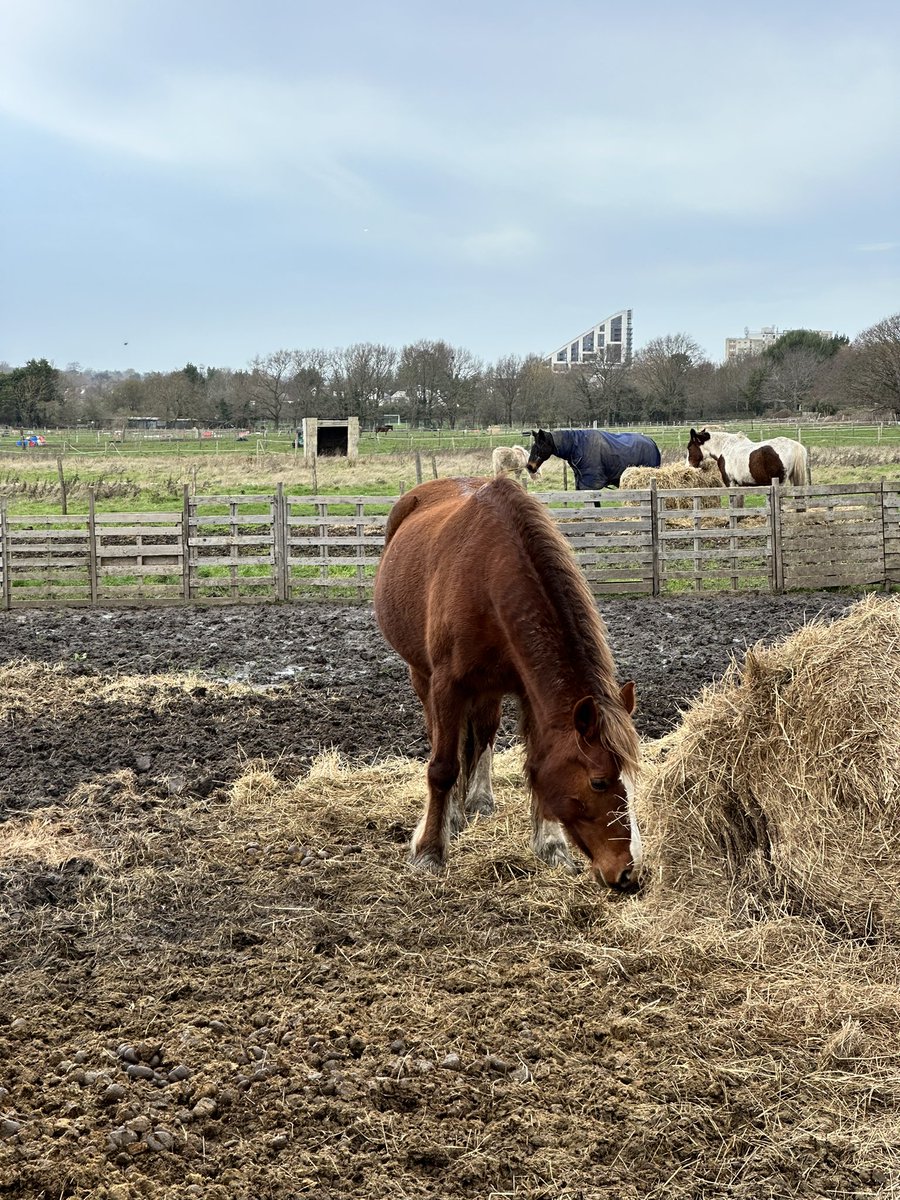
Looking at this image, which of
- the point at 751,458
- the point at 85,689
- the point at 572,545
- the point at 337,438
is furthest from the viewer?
the point at 337,438

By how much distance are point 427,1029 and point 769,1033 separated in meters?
1.07

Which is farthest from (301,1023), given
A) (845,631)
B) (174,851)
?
(845,631)

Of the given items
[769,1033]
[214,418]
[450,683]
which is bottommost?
[769,1033]

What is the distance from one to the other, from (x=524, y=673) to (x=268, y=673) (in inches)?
196

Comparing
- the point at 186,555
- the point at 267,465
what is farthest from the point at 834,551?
the point at 267,465

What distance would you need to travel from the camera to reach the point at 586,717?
11.4 ft

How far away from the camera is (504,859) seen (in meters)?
4.49

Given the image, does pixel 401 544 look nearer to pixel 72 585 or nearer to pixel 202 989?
pixel 202 989

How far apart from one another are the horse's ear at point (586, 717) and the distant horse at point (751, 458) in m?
12.1

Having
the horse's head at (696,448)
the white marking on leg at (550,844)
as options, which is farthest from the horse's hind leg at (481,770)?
the horse's head at (696,448)

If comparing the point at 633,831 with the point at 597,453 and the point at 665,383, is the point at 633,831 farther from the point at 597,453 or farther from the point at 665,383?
the point at 665,383

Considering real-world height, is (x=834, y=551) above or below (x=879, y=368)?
below

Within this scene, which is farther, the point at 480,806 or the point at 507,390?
the point at 507,390

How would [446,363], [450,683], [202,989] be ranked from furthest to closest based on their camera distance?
1. [446,363]
2. [450,683]
3. [202,989]
